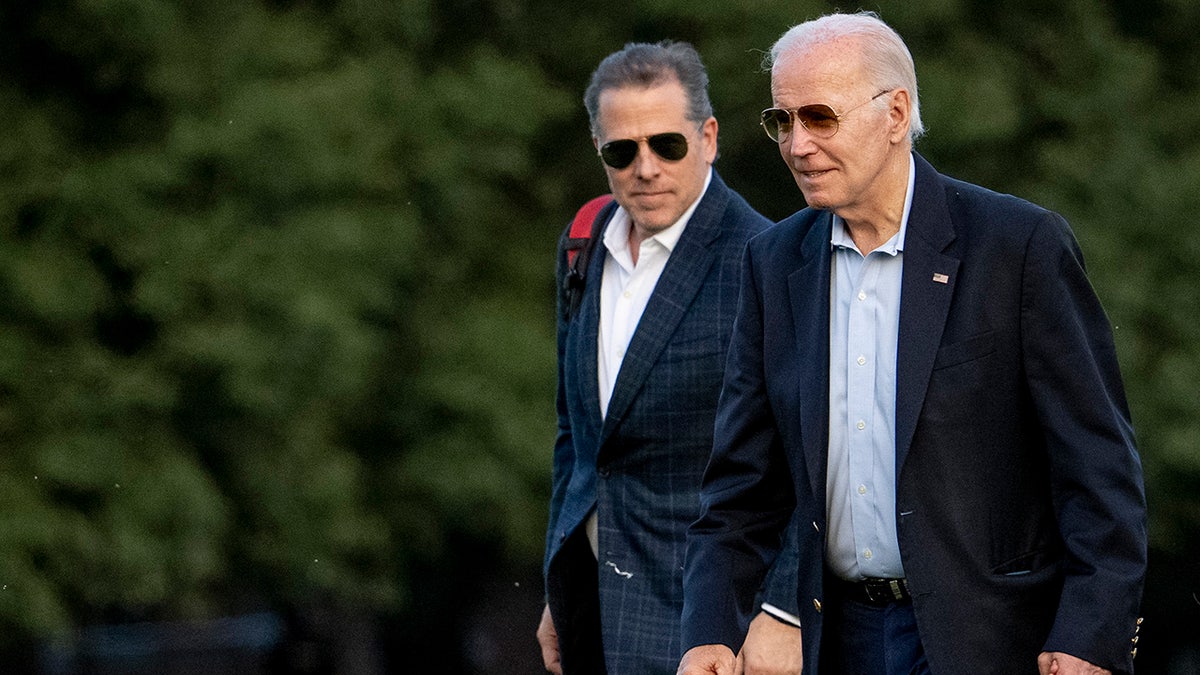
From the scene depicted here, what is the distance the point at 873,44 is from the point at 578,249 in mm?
1706

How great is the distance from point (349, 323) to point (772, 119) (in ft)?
25.9

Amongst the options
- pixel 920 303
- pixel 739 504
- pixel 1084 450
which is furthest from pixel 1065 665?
pixel 739 504

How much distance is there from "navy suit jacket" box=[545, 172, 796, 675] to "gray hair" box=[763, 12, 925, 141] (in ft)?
4.08

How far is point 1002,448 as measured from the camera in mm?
3770

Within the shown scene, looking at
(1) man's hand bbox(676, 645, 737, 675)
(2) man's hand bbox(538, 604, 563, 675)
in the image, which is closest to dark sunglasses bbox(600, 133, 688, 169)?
(2) man's hand bbox(538, 604, 563, 675)

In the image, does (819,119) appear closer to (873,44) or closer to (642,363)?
(873,44)

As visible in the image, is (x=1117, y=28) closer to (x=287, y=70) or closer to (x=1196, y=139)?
(x=1196, y=139)

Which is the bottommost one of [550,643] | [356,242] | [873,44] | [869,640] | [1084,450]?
[550,643]

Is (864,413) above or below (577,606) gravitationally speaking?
above

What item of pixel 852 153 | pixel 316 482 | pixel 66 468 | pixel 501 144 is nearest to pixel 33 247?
pixel 66 468

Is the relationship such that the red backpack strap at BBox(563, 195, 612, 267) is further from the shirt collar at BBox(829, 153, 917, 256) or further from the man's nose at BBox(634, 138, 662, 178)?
the shirt collar at BBox(829, 153, 917, 256)

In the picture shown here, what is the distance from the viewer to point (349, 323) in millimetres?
11766

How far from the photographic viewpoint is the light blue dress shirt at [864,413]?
387 centimetres

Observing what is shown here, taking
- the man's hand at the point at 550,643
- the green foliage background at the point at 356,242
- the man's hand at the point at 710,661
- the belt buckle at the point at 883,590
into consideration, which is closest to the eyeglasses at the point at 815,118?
the belt buckle at the point at 883,590
